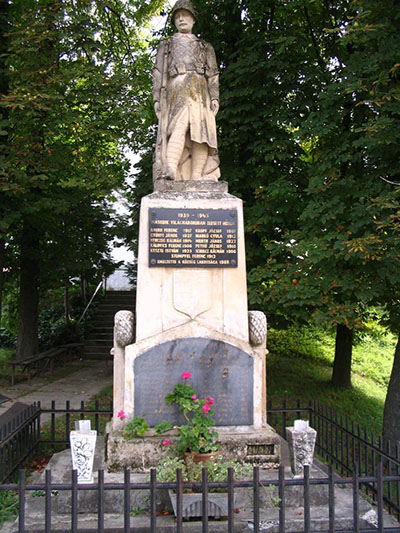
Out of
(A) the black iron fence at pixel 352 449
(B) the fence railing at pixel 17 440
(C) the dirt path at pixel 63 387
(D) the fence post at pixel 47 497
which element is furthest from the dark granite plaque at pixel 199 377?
(C) the dirt path at pixel 63 387

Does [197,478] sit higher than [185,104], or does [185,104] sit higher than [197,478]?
[185,104]

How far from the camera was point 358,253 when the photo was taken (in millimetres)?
6906

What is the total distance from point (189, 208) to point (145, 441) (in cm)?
240

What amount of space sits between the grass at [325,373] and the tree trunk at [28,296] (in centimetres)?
619

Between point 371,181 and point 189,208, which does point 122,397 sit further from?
point 371,181

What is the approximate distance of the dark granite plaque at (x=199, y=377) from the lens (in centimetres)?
534

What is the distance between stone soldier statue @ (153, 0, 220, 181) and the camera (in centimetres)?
619

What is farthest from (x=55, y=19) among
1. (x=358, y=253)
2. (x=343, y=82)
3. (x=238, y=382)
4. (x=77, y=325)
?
(x=77, y=325)

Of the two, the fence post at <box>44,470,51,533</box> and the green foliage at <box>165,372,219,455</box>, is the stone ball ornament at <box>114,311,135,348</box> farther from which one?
the fence post at <box>44,470,51,533</box>

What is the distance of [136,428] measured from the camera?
4.95 metres

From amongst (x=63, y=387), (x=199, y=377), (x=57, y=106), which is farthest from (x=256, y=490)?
(x=63, y=387)

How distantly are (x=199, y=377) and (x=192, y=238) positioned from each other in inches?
56.8

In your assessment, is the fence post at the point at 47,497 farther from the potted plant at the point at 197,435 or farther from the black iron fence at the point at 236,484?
the potted plant at the point at 197,435

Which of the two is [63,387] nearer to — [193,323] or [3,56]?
[3,56]
